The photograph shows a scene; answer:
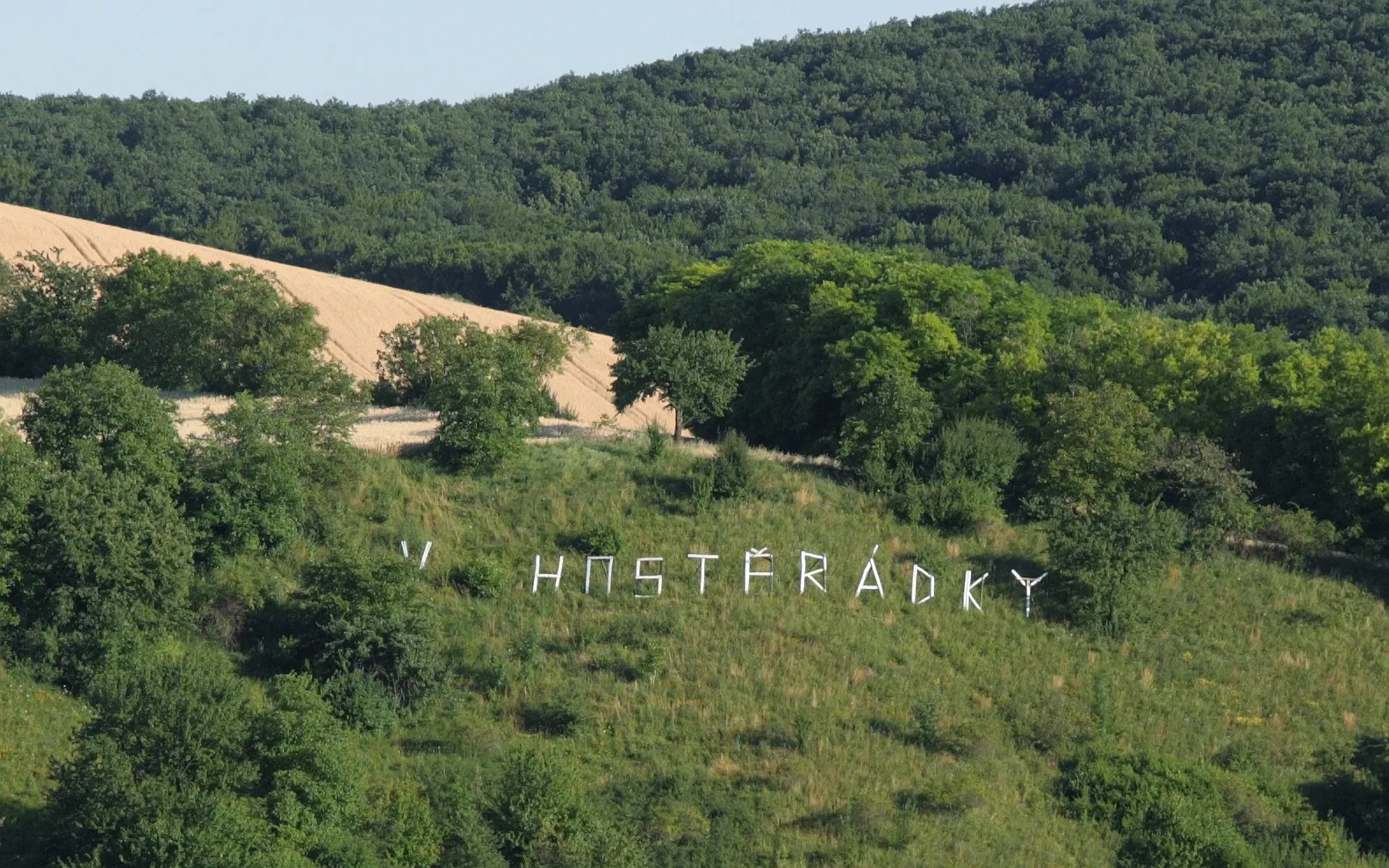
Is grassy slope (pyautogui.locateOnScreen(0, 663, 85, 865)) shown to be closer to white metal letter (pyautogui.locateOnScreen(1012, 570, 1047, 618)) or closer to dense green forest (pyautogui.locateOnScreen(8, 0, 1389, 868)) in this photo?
dense green forest (pyautogui.locateOnScreen(8, 0, 1389, 868))

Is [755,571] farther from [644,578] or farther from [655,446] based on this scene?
[655,446]

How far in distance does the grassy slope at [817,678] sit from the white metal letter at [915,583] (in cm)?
30

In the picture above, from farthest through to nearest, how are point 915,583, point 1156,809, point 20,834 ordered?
point 915,583, point 1156,809, point 20,834

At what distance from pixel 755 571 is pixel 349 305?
40844mm

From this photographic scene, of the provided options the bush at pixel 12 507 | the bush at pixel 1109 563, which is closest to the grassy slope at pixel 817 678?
the bush at pixel 1109 563

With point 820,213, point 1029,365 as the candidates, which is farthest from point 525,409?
point 820,213

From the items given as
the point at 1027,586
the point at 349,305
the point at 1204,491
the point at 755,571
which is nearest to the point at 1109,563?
the point at 1027,586

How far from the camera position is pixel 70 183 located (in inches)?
6043

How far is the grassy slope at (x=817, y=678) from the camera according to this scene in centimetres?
4162

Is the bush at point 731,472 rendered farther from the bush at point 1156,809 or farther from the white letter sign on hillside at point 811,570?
the bush at point 1156,809

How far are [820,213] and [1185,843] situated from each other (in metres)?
120

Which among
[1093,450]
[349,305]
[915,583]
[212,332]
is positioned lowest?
[915,583]

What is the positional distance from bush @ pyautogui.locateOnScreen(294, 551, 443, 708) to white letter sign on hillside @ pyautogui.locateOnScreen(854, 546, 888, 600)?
37.7ft

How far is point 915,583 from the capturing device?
51.4 meters
